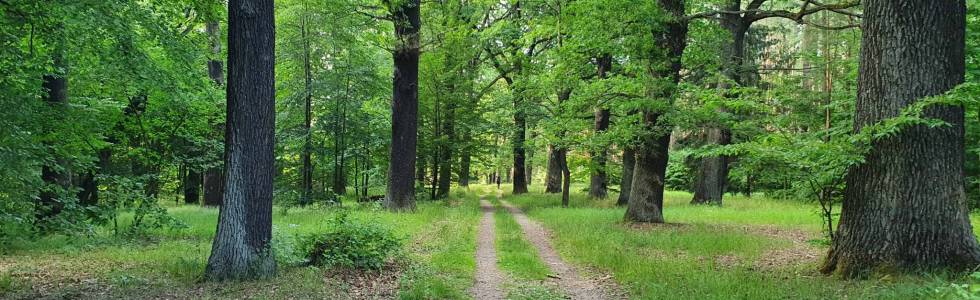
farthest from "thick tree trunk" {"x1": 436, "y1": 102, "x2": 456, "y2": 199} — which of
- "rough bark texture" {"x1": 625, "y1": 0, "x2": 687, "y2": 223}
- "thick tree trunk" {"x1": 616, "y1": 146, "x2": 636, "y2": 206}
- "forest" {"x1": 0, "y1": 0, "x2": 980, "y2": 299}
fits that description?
"rough bark texture" {"x1": 625, "y1": 0, "x2": 687, "y2": 223}

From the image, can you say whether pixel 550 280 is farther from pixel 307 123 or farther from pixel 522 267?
pixel 307 123

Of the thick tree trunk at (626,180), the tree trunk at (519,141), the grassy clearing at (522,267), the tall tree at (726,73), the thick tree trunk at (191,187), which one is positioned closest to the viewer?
the grassy clearing at (522,267)

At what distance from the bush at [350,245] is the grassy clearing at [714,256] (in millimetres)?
3194

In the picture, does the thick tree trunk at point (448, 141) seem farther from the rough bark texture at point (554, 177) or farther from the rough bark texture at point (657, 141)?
the rough bark texture at point (657, 141)

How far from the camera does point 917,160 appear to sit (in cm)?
593

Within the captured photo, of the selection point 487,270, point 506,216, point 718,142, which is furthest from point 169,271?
point 718,142

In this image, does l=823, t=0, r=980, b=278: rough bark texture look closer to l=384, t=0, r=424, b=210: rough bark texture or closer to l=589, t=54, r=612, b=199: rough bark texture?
l=589, t=54, r=612, b=199: rough bark texture

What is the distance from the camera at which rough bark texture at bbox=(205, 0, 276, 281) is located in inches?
251

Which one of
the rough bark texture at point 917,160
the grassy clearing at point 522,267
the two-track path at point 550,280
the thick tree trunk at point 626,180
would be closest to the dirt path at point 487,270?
the two-track path at point 550,280

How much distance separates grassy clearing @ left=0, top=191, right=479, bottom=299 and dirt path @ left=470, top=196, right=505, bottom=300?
0.54 feet

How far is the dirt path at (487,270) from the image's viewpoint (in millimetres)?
6516

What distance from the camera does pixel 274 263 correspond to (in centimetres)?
671

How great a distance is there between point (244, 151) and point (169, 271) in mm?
1956

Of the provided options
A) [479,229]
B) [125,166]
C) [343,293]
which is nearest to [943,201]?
[343,293]
